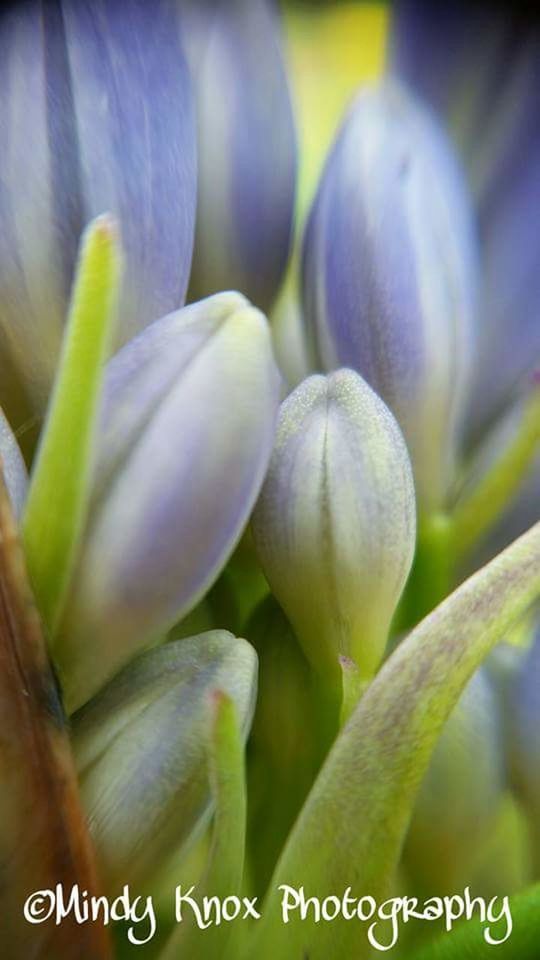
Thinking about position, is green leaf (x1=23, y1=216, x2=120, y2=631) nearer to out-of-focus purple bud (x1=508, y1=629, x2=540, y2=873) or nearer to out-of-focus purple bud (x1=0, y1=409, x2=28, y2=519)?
out-of-focus purple bud (x1=0, y1=409, x2=28, y2=519)

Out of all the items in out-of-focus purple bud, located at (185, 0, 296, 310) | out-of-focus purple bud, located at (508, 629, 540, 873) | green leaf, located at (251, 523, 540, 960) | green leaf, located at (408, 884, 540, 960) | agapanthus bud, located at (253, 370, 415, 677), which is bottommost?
green leaf, located at (408, 884, 540, 960)

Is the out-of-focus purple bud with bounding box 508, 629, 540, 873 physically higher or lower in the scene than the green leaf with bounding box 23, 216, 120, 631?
lower

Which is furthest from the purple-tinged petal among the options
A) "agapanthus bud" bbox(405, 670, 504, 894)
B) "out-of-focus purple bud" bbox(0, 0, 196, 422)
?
"agapanthus bud" bbox(405, 670, 504, 894)

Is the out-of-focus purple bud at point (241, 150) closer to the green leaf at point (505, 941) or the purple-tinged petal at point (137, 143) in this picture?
the purple-tinged petal at point (137, 143)

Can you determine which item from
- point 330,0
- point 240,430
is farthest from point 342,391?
point 330,0

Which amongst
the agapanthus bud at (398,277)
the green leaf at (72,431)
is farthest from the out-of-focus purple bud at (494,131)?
the green leaf at (72,431)

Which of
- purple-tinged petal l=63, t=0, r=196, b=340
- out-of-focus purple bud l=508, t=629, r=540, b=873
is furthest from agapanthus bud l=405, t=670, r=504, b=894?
purple-tinged petal l=63, t=0, r=196, b=340
